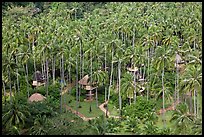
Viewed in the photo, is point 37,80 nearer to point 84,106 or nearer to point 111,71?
point 84,106

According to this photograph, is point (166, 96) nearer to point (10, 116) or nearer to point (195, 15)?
point (10, 116)

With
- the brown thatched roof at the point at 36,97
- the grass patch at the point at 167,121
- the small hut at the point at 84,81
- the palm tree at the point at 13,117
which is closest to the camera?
the palm tree at the point at 13,117

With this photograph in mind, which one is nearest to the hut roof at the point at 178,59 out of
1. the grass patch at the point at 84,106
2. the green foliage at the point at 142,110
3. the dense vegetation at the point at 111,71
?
the dense vegetation at the point at 111,71

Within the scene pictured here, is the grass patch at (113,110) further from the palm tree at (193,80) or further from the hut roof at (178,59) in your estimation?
the hut roof at (178,59)

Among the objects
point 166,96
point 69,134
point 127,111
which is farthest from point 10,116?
point 166,96

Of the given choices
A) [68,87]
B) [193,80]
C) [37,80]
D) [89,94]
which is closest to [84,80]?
[89,94]

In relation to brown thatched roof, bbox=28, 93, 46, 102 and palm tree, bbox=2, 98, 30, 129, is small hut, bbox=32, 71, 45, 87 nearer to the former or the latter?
brown thatched roof, bbox=28, 93, 46, 102
